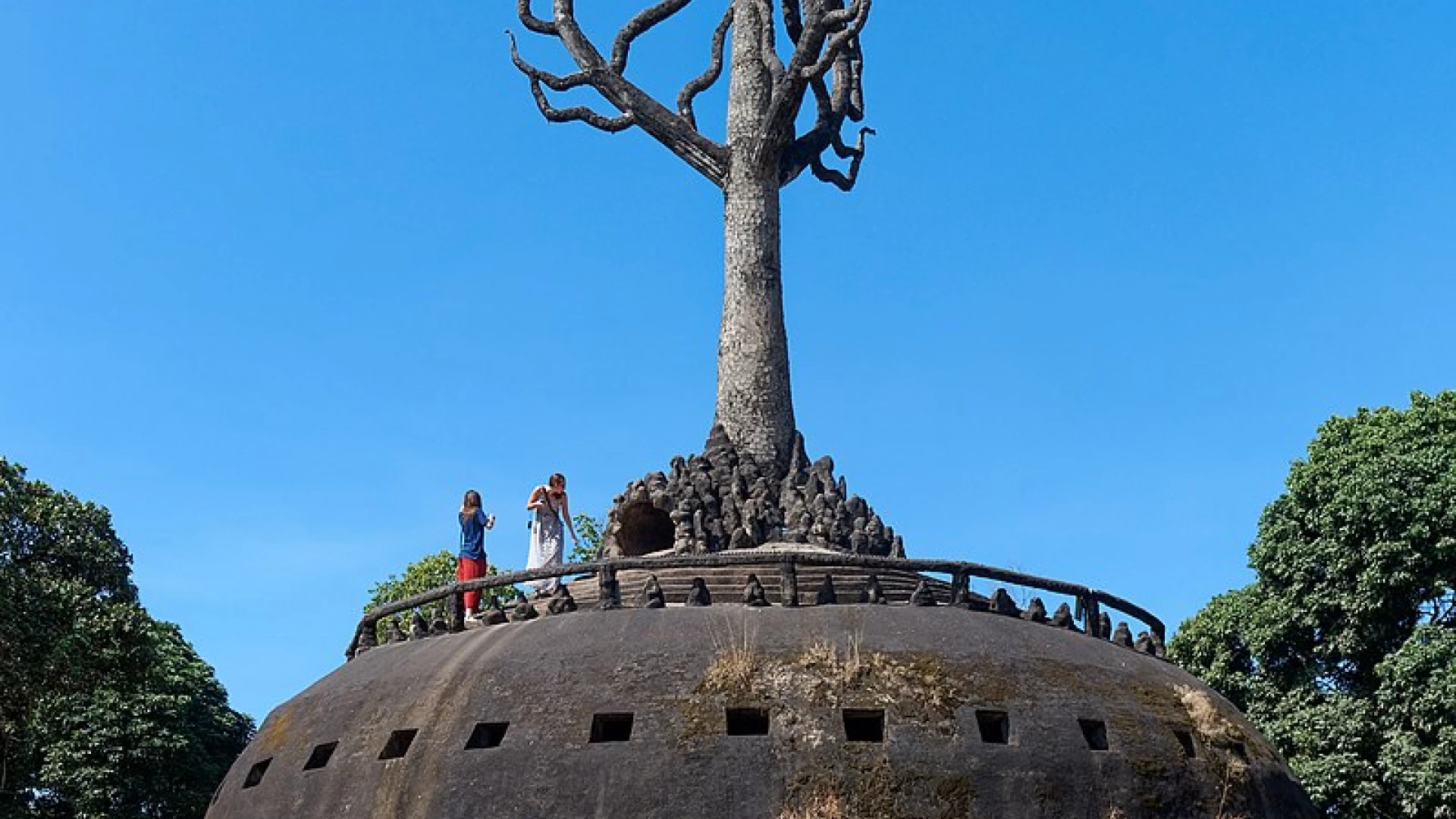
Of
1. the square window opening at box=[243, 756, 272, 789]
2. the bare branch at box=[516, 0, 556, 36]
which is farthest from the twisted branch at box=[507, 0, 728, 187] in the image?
the square window opening at box=[243, 756, 272, 789]

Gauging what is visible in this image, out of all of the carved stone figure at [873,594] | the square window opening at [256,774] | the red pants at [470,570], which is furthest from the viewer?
the red pants at [470,570]

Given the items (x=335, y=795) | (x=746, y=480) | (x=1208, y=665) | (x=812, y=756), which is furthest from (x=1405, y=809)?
(x=335, y=795)

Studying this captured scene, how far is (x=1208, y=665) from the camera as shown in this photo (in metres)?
35.9

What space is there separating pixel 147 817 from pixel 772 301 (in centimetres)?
1744

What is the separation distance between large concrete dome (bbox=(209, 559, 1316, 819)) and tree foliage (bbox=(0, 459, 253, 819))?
1676 cm

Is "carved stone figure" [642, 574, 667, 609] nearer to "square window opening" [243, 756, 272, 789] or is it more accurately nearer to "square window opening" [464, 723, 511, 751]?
"square window opening" [464, 723, 511, 751]

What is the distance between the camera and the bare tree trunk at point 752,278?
87.8ft

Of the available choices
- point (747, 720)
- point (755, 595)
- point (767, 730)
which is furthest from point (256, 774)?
point (767, 730)

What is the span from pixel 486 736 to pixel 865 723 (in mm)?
3710

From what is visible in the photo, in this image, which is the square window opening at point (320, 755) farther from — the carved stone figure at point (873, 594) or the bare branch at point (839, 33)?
the bare branch at point (839, 33)

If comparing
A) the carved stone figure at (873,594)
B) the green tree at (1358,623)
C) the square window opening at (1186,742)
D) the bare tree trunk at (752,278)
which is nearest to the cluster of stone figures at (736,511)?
the bare tree trunk at (752,278)

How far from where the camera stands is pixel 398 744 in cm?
1834

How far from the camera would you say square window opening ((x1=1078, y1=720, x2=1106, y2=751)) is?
18.1 meters

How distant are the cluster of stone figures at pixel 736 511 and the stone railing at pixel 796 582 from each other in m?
3.06
